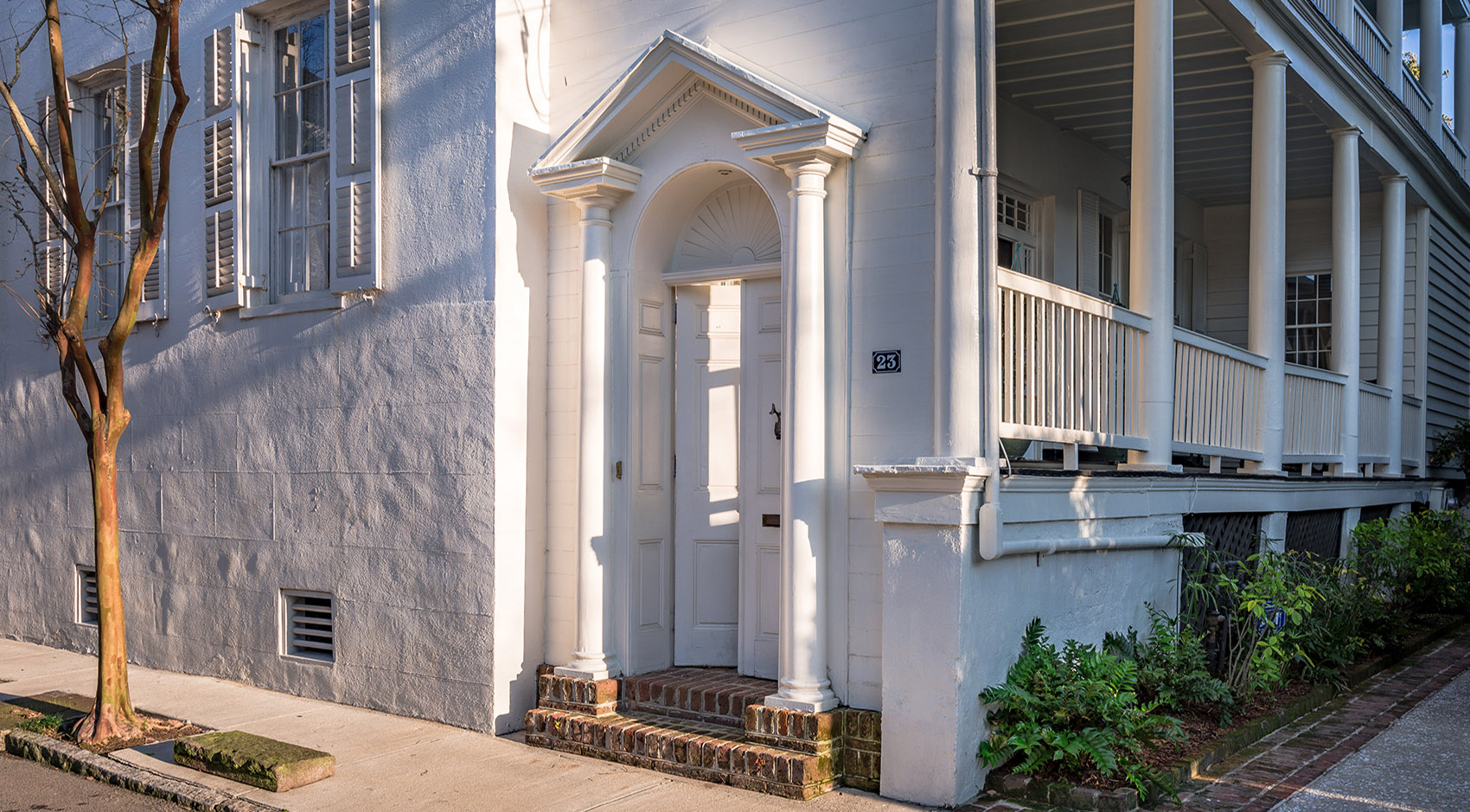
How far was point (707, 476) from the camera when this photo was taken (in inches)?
279

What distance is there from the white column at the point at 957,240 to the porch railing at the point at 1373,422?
668 cm

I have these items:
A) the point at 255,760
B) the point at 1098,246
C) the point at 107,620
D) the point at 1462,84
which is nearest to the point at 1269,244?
the point at 1098,246

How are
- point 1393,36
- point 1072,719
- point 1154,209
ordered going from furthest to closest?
1. point 1393,36
2. point 1154,209
3. point 1072,719

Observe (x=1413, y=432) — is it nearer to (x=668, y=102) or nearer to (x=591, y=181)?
(x=668, y=102)

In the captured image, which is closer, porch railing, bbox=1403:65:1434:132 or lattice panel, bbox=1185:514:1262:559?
lattice panel, bbox=1185:514:1262:559

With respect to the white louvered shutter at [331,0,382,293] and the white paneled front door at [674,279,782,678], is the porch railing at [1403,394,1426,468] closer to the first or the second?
the white paneled front door at [674,279,782,678]

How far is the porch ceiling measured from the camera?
7962 mm

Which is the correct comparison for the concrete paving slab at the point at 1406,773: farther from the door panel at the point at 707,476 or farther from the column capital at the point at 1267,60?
the column capital at the point at 1267,60

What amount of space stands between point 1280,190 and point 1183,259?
14.7 feet

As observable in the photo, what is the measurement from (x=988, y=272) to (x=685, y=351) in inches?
88.1

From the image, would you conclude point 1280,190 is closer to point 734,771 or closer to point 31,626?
point 734,771

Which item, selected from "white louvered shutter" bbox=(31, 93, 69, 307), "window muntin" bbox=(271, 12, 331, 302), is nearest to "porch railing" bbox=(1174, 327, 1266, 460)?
"window muntin" bbox=(271, 12, 331, 302)

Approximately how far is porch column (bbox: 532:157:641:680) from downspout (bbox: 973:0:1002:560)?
215 cm

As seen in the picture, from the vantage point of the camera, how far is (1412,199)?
12289mm
